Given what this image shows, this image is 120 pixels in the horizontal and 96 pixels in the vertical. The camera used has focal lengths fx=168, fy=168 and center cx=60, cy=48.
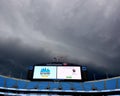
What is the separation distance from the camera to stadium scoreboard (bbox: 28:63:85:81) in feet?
169

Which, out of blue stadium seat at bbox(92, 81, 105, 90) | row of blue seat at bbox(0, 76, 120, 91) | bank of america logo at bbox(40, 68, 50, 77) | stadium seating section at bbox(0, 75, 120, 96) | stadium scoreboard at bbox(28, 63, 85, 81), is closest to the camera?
stadium seating section at bbox(0, 75, 120, 96)

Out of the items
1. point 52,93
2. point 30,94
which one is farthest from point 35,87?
point 52,93

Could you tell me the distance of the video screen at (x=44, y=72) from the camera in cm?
5169

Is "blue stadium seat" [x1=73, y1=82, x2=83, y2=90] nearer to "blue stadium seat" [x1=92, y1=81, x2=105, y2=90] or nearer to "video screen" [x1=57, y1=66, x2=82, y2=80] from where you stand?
"video screen" [x1=57, y1=66, x2=82, y2=80]

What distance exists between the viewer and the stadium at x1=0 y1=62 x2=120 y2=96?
1935 inches

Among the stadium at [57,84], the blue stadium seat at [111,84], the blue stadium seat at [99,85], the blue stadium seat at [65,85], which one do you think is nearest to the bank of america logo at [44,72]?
the stadium at [57,84]

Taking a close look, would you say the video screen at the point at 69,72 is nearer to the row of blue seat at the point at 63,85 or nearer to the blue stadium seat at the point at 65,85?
the blue stadium seat at the point at 65,85

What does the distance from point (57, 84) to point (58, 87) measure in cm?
126

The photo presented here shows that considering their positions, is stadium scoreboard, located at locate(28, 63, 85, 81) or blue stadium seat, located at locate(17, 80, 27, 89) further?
blue stadium seat, located at locate(17, 80, 27, 89)

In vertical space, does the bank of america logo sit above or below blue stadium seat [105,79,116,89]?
above

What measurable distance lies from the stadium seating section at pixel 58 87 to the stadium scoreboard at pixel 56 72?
2.30 m

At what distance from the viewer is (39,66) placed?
5422 centimetres

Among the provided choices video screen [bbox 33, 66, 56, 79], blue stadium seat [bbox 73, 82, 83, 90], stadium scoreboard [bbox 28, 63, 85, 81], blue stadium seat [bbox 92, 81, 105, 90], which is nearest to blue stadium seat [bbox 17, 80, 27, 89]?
stadium scoreboard [bbox 28, 63, 85, 81]

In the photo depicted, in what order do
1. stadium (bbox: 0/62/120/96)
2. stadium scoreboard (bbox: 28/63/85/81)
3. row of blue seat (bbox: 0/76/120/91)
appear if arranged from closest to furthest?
1. stadium (bbox: 0/62/120/96)
2. row of blue seat (bbox: 0/76/120/91)
3. stadium scoreboard (bbox: 28/63/85/81)
